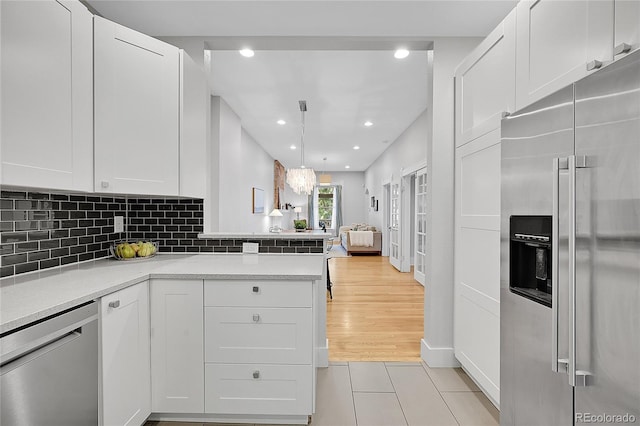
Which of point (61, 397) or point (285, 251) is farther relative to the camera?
point (285, 251)

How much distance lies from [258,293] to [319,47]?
6.37ft

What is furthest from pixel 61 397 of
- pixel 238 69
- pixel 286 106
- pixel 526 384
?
pixel 286 106

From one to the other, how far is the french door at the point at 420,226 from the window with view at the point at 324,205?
710 cm

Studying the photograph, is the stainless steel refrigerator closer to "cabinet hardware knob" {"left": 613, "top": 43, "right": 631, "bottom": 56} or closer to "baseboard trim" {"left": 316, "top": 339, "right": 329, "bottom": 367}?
"cabinet hardware knob" {"left": 613, "top": 43, "right": 631, "bottom": 56}

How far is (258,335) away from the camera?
5.73 ft

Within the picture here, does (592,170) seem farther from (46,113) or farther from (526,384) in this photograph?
(46,113)

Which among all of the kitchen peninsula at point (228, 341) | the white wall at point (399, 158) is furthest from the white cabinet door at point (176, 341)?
the white wall at point (399, 158)

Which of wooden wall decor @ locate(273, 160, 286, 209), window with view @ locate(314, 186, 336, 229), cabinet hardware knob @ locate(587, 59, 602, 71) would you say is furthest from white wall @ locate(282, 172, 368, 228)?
cabinet hardware knob @ locate(587, 59, 602, 71)

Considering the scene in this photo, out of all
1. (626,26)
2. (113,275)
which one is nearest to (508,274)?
(626,26)

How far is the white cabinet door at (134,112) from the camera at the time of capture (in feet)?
5.73

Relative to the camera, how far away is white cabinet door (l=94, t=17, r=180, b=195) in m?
1.75

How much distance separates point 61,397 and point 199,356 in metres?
0.62

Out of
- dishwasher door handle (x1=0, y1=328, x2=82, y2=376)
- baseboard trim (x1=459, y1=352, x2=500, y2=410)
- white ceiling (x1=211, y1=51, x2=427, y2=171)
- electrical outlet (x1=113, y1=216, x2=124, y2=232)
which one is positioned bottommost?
baseboard trim (x1=459, y1=352, x2=500, y2=410)

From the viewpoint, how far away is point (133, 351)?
1.63 meters
